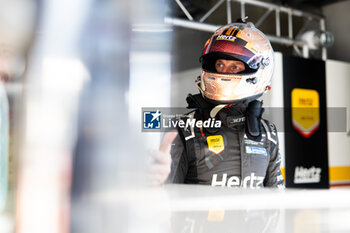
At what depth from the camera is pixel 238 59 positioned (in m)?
0.61

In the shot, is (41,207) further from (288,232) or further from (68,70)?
(288,232)

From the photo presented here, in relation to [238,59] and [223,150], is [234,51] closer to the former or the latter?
[238,59]

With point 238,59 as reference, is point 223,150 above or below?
below

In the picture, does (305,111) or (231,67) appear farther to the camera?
(305,111)

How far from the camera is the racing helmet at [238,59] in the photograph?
609mm

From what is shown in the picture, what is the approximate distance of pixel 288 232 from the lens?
37 cm

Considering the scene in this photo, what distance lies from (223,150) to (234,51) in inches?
7.0

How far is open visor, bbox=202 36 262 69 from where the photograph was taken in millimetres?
608

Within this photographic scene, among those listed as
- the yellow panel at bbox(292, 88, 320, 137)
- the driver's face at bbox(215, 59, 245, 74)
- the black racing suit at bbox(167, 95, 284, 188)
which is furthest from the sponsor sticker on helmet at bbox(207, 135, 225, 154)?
the yellow panel at bbox(292, 88, 320, 137)

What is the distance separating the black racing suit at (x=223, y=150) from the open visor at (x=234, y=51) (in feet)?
0.26

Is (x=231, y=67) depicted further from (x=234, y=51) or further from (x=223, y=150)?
(x=223, y=150)

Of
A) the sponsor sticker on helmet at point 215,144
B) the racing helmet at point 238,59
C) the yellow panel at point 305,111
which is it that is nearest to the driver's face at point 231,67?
the racing helmet at point 238,59

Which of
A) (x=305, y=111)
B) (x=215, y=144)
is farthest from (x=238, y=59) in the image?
(x=305, y=111)

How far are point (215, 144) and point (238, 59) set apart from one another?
158 millimetres
